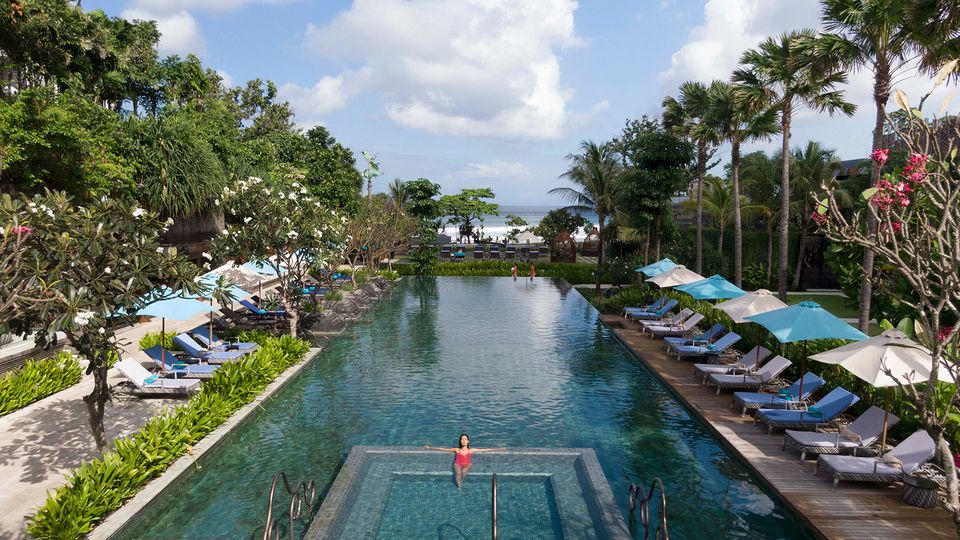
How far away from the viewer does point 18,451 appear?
35.3 feet

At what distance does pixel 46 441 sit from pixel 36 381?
321 centimetres

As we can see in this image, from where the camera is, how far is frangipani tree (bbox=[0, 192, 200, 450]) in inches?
298

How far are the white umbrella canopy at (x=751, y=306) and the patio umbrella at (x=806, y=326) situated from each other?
141cm

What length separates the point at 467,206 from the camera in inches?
2943

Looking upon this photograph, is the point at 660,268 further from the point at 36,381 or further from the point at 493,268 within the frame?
the point at 36,381

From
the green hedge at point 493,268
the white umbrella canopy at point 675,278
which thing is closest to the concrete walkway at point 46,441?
the white umbrella canopy at point 675,278

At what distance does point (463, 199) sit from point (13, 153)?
197 ft

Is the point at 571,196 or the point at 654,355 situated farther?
the point at 571,196

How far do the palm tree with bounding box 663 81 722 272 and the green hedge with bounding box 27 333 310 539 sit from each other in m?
21.7

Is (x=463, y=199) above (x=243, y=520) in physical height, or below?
above

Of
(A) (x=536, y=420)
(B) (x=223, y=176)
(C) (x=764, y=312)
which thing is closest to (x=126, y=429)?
(A) (x=536, y=420)

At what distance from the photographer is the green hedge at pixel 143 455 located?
7910mm

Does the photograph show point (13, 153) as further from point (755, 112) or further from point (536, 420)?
point (755, 112)

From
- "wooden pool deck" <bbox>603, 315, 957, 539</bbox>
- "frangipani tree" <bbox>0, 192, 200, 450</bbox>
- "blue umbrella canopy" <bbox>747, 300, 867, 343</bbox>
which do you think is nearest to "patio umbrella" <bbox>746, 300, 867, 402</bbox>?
"blue umbrella canopy" <bbox>747, 300, 867, 343</bbox>
